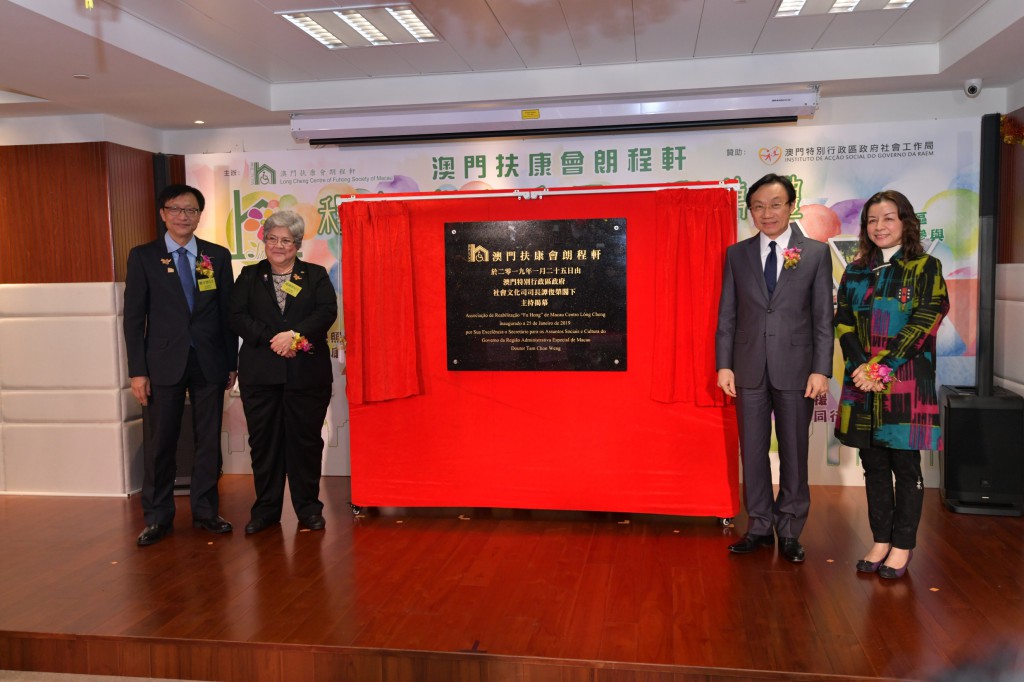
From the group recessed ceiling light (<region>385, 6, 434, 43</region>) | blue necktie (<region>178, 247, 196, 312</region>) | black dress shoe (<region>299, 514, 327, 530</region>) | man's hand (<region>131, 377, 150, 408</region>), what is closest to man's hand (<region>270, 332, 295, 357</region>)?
blue necktie (<region>178, 247, 196, 312</region>)

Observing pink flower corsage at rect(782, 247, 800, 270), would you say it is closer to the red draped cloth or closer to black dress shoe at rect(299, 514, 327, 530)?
the red draped cloth

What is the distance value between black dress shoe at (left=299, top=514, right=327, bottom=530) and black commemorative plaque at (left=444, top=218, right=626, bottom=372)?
107 centimetres

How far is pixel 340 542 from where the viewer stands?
4.06 m

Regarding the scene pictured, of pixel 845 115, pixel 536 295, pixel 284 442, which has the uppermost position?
pixel 845 115

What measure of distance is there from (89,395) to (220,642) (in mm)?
2890

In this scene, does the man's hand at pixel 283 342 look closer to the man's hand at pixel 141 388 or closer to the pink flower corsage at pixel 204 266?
the pink flower corsage at pixel 204 266

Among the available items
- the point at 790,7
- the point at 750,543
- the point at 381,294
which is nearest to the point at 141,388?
the point at 381,294

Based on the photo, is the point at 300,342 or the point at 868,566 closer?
the point at 868,566

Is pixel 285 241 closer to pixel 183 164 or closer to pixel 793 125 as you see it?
pixel 183 164

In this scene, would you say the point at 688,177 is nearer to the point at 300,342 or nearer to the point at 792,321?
the point at 792,321

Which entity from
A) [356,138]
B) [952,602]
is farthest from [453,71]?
[952,602]

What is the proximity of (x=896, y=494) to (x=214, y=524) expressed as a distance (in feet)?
10.9

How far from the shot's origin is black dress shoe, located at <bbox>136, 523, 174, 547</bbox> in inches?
160

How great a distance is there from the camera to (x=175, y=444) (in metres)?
4.25
